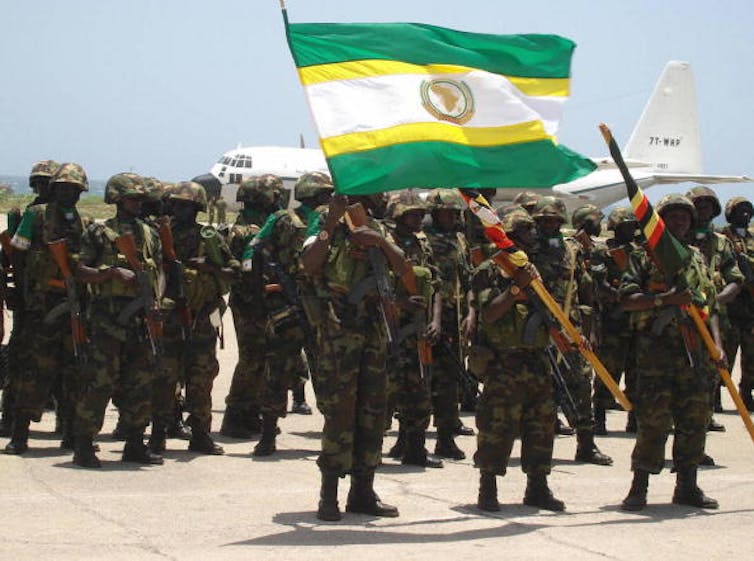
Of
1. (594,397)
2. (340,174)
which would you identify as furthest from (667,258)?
(594,397)

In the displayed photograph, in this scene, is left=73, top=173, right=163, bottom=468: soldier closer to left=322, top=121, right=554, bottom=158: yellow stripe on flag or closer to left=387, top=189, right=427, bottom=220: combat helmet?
left=387, top=189, right=427, bottom=220: combat helmet

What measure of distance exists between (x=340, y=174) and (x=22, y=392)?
371 centimetres

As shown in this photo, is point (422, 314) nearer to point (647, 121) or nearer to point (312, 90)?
point (312, 90)

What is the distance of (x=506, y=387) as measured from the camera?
7938 mm

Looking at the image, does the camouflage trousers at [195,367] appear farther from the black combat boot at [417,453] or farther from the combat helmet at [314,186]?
the black combat boot at [417,453]

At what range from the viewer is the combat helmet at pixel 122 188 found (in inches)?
359

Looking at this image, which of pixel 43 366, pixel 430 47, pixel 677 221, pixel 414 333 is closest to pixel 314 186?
pixel 414 333

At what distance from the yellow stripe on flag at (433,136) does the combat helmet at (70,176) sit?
104 inches

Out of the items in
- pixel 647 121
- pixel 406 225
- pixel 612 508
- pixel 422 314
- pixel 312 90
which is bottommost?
pixel 612 508

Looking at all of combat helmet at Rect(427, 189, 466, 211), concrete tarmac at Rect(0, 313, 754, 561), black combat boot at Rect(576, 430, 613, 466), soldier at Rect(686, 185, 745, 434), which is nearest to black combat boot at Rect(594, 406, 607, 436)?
soldier at Rect(686, 185, 745, 434)

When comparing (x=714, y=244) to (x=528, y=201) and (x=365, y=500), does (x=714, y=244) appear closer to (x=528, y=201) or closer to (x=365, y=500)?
(x=528, y=201)

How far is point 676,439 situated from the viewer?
8.33 m

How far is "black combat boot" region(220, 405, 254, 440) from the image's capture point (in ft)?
36.2

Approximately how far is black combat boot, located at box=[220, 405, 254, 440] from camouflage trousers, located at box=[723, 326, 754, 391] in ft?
17.3
